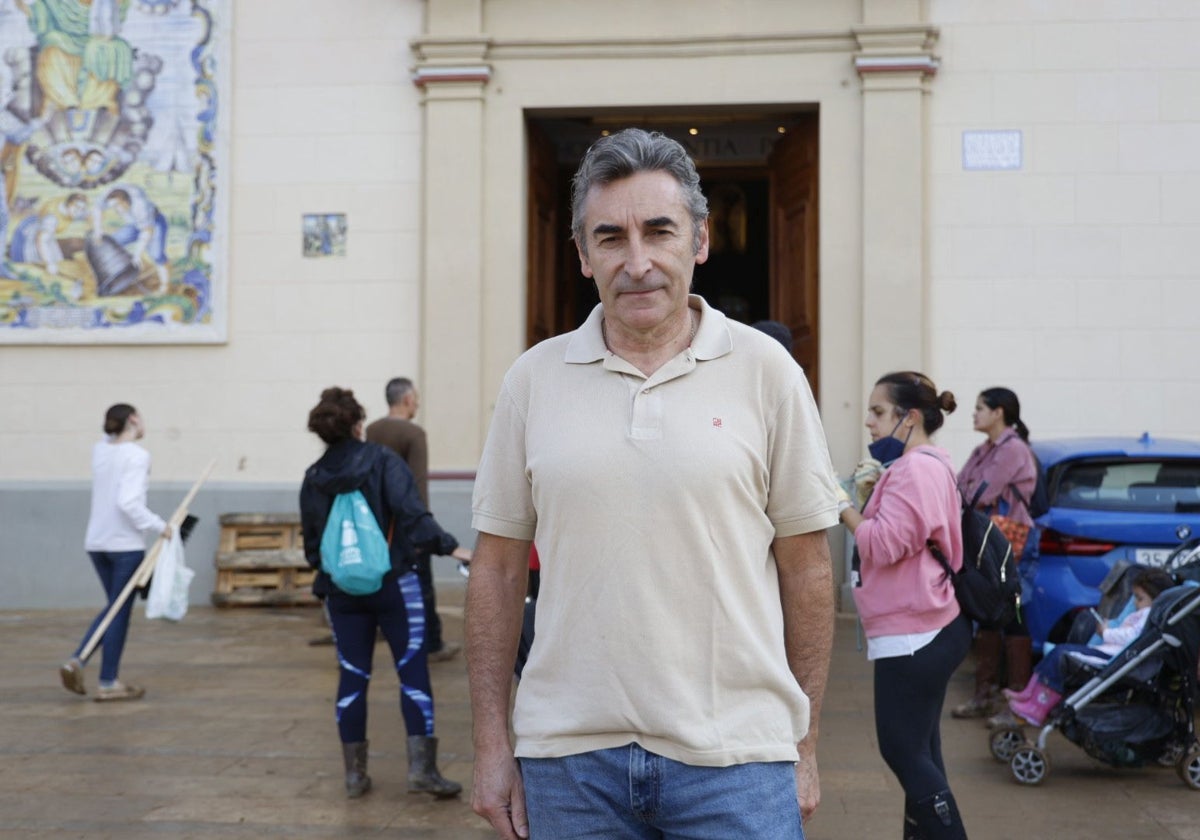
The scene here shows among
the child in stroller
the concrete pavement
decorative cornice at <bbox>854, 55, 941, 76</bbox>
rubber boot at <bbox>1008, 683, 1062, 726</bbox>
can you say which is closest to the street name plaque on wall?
decorative cornice at <bbox>854, 55, 941, 76</bbox>

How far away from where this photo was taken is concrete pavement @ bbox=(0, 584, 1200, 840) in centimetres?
625

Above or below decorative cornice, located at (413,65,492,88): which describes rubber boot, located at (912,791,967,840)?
below

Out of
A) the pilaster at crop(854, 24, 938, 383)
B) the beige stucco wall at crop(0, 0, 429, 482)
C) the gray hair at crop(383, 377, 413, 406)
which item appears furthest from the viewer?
the beige stucco wall at crop(0, 0, 429, 482)

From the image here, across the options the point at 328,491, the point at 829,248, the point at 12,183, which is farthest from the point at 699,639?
the point at 12,183

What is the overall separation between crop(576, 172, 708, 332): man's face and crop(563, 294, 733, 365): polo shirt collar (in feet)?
0.24

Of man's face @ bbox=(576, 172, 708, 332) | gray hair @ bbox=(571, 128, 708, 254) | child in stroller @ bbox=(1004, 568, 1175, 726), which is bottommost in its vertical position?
child in stroller @ bbox=(1004, 568, 1175, 726)

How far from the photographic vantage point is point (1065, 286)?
1247 cm

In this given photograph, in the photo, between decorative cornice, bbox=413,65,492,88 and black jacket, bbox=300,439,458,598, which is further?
decorative cornice, bbox=413,65,492,88

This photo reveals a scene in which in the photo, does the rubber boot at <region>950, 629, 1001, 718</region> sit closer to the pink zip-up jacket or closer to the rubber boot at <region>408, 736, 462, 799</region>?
the rubber boot at <region>408, 736, 462, 799</region>

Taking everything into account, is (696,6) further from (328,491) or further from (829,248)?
(328,491)

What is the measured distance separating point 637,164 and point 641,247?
159 millimetres

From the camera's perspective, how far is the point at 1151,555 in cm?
847

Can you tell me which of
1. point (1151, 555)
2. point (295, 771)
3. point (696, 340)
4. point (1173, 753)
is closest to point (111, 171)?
point (295, 771)

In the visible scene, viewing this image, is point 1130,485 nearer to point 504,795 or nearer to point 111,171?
point 504,795
